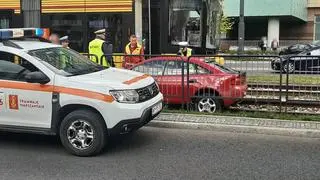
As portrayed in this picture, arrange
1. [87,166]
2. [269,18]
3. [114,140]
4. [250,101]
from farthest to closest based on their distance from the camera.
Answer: [269,18]
[250,101]
[114,140]
[87,166]

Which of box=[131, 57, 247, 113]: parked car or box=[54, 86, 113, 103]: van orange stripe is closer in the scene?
box=[54, 86, 113, 103]: van orange stripe

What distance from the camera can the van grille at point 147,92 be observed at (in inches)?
279

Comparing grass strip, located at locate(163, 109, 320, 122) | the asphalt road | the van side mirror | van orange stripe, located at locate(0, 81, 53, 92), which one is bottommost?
the asphalt road

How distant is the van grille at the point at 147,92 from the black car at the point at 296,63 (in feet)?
8.80

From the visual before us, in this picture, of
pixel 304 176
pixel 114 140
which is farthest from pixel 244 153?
pixel 114 140

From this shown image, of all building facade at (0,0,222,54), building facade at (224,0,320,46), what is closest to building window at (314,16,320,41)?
building facade at (224,0,320,46)

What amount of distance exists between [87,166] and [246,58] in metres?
4.56

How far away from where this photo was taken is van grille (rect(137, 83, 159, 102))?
23.3 feet

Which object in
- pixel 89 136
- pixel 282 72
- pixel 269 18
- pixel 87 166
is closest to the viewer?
pixel 87 166

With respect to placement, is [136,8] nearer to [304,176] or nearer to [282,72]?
[282,72]

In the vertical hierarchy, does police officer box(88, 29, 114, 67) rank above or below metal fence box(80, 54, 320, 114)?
above

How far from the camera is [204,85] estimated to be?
10.2 m

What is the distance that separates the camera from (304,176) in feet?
19.7

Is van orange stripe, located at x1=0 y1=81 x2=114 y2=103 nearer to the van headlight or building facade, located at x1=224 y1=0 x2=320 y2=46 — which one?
the van headlight
